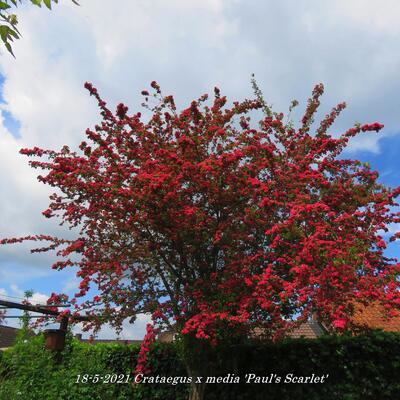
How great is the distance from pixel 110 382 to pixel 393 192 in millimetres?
7449

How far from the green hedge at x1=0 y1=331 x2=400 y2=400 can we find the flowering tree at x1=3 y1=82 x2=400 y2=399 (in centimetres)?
111

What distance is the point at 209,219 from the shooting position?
7.72 m

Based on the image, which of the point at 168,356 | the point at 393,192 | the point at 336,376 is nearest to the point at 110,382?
the point at 168,356

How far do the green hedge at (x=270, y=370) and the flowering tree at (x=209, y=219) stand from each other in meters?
1.11

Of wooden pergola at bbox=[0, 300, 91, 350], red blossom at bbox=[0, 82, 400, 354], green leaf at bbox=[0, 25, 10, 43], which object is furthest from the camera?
wooden pergola at bbox=[0, 300, 91, 350]

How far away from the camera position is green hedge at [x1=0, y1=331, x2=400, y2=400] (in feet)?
25.1

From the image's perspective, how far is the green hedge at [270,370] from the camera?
7641mm

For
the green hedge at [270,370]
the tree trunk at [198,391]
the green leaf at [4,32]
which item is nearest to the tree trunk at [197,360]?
the tree trunk at [198,391]

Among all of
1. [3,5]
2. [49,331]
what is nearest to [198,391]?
[49,331]

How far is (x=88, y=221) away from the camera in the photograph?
338 inches

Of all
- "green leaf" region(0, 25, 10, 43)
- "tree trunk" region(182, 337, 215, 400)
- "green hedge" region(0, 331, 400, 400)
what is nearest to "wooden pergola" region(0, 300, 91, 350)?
"green hedge" region(0, 331, 400, 400)

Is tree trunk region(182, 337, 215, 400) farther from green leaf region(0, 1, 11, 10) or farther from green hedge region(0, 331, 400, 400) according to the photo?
Result: green leaf region(0, 1, 11, 10)

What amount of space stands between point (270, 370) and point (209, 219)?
364 centimetres

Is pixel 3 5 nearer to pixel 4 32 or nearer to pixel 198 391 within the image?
pixel 4 32
